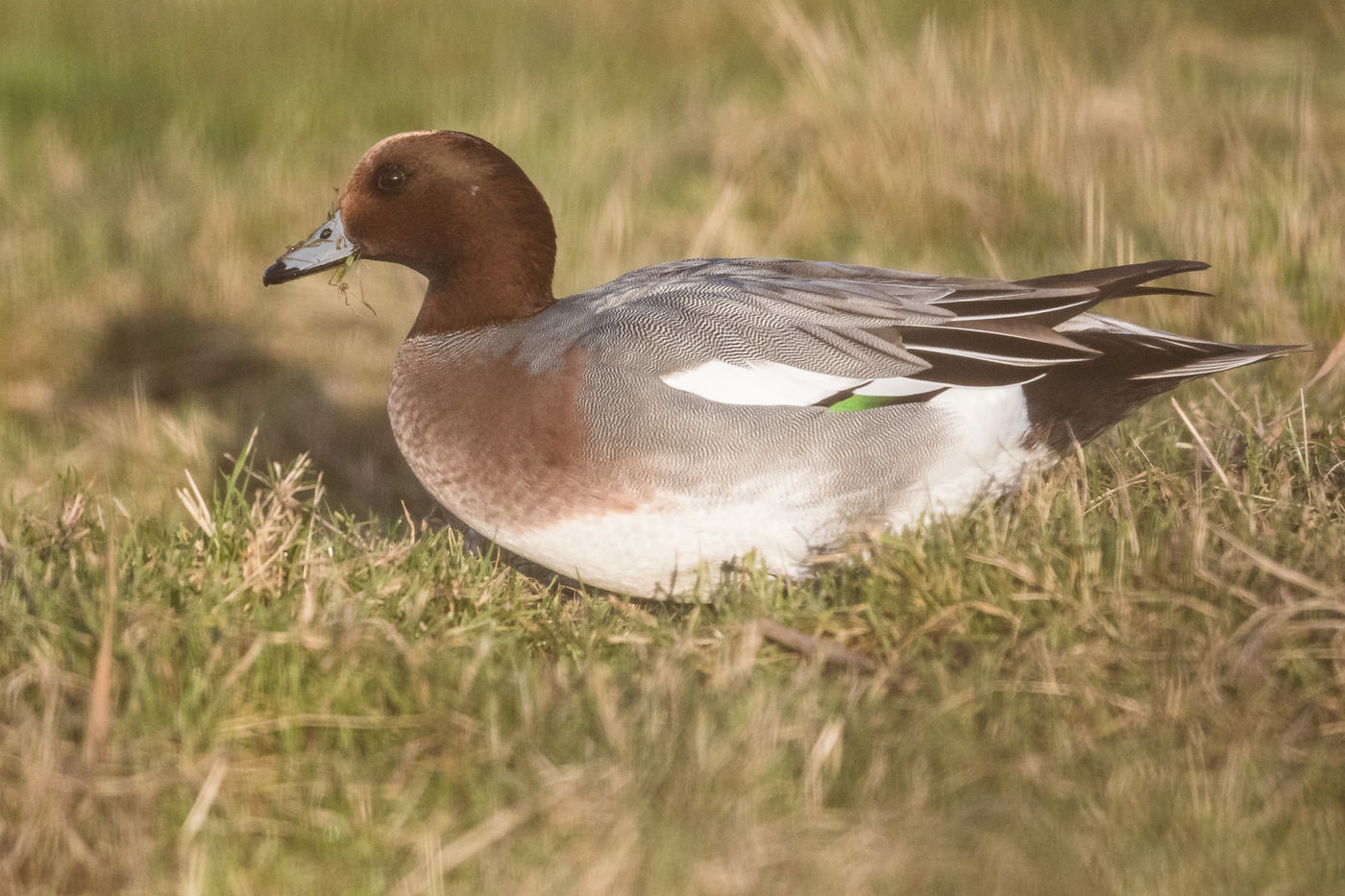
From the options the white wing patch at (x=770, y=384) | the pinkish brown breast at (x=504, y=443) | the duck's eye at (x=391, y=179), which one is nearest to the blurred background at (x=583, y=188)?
the duck's eye at (x=391, y=179)

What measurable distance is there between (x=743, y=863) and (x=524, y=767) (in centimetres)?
34

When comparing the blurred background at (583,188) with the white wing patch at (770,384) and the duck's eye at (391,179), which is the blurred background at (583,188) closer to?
the duck's eye at (391,179)

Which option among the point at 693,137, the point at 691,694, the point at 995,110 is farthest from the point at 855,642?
the point at 693,137

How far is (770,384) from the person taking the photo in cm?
278

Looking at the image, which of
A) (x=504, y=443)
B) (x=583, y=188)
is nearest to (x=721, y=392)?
(x=504, y=443)

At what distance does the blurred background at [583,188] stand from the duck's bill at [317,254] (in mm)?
628

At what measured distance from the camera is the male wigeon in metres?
2.72

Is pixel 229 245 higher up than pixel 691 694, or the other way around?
pixel 229 245

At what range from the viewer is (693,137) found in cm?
577

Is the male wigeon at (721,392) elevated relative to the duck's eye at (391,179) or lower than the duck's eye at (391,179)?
lower

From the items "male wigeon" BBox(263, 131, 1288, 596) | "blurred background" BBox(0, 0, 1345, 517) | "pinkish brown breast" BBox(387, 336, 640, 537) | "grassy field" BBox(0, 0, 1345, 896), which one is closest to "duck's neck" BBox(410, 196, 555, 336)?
"male wigeon" BBox(263, 131, 1288, 596)

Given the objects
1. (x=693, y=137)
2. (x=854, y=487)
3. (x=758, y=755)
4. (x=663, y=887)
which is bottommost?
(x=663, y=887)

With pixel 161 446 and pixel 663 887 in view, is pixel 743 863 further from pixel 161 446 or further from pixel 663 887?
pixel 161 446

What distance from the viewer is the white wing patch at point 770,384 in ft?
9.06
